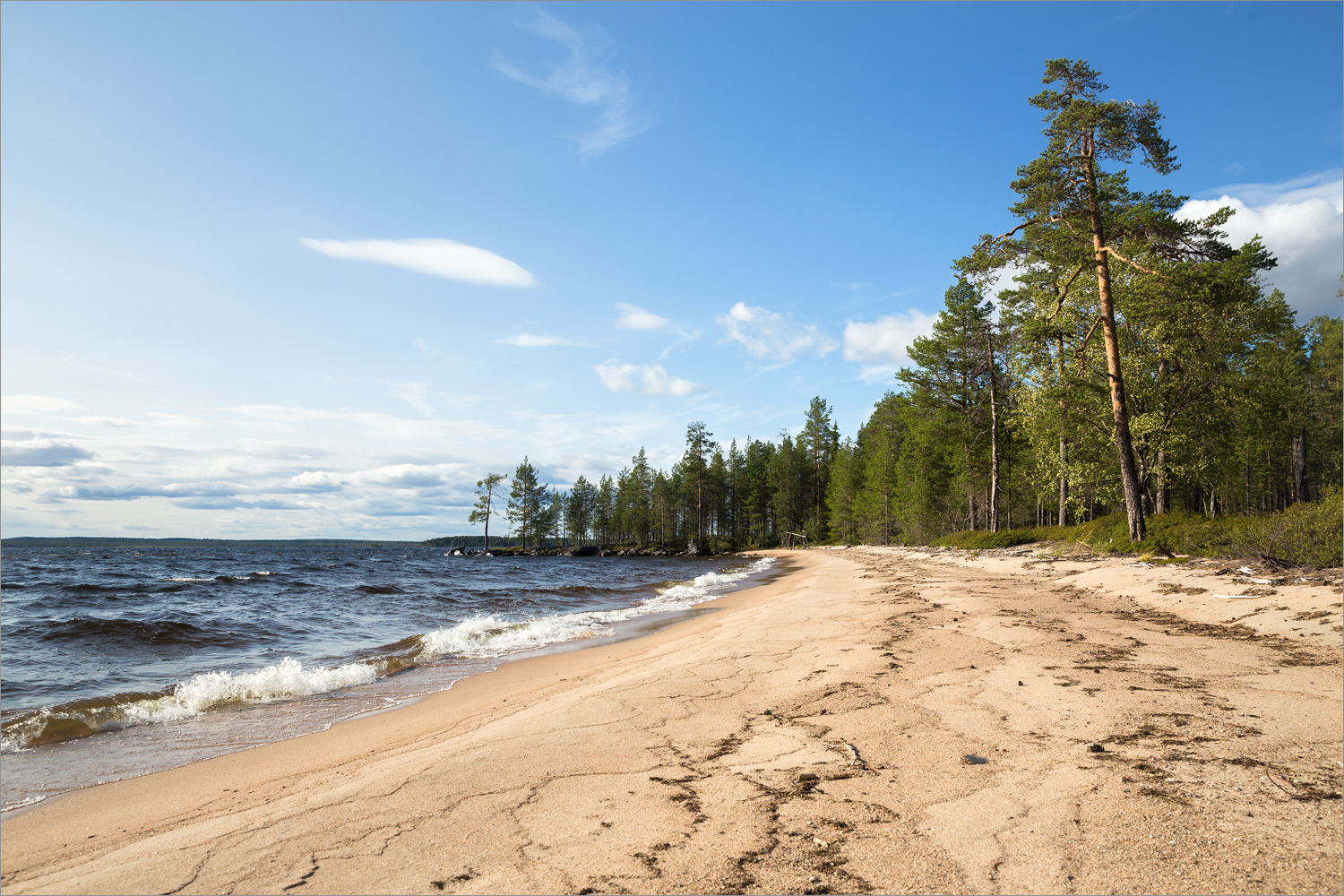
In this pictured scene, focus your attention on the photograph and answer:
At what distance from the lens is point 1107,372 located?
19641 mm

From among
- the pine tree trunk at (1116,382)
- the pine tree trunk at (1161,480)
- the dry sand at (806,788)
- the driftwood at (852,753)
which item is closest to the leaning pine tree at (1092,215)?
the pine tree trunk at (1116,382)

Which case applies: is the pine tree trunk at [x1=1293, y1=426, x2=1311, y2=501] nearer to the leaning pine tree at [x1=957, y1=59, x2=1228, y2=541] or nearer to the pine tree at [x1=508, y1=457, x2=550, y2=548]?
the leaning pine tree at [x1=957, y1=59, x2=1228, y2=541]

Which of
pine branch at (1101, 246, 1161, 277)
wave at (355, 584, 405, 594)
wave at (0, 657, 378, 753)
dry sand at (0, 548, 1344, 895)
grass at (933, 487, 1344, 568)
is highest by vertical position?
pine branch at (1101, 246, 1161, 277)

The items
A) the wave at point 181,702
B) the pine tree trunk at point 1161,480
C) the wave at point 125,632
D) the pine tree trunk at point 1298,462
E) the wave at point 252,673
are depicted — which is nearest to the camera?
the wave at point 181,702

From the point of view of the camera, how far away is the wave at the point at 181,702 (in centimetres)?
663

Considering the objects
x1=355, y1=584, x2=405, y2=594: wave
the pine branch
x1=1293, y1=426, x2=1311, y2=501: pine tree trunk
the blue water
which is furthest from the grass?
x1=1293, y1=426, x2=1311, y2=501: pine tree trunk

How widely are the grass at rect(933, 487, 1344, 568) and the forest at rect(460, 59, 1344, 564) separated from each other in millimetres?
303

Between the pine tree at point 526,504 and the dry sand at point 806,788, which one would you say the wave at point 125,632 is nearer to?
the dry sand at point 806,788

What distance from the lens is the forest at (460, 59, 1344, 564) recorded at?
17078mm

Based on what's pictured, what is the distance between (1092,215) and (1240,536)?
10452mm

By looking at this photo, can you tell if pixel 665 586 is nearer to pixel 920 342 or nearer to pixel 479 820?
pixel 920 342

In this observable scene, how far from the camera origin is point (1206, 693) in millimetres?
4750

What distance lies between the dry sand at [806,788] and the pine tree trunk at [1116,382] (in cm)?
957

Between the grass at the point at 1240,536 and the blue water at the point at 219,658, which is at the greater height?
the grass at the point at 1240,536
